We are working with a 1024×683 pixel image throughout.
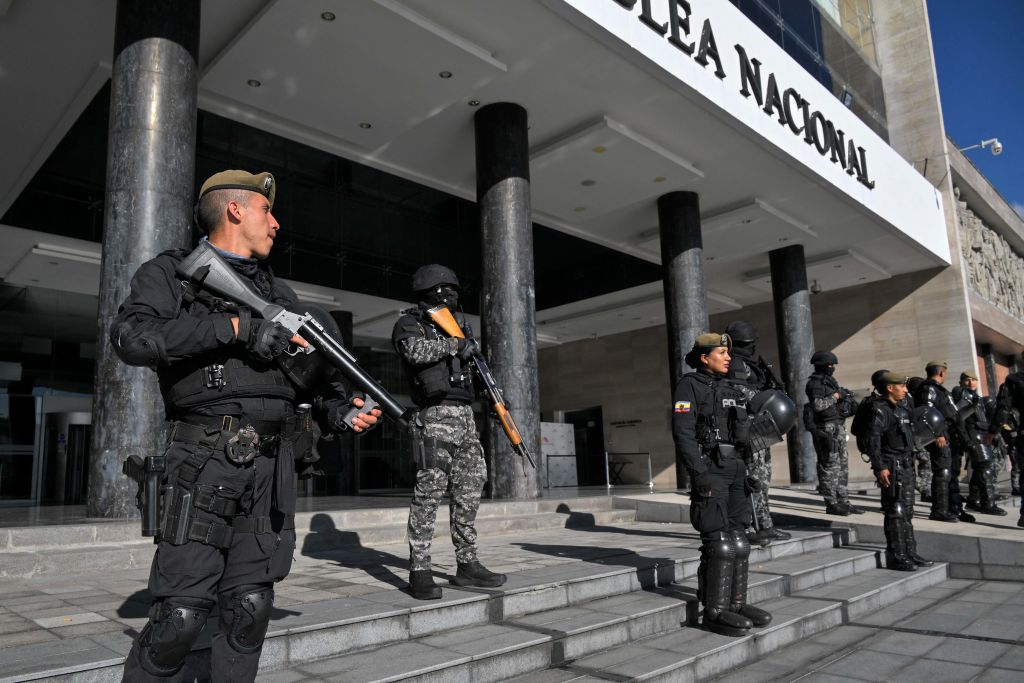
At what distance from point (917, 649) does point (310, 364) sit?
4228 millimetres

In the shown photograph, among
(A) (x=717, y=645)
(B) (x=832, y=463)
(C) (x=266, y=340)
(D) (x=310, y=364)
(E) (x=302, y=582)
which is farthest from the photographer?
(B) (x=832, y=463)

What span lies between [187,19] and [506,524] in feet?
21.0

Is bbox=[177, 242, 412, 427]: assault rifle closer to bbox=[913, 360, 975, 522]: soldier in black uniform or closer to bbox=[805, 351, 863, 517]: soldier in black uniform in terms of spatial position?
bbox=[913, 360, 975, 522]: soldier in black uniform

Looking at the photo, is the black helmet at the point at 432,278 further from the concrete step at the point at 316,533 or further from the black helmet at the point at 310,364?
the concrete step at the point at 316,533

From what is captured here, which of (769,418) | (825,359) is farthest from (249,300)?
(825,359)

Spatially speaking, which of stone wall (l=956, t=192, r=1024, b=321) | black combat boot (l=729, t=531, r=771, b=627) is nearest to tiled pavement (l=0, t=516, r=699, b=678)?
black combat boot (l=729, t=531, r=771, b=627)

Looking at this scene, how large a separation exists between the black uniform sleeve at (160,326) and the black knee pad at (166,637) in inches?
28.0

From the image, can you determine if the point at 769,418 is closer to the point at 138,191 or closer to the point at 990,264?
the point at 138,191

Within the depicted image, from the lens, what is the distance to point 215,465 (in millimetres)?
2131

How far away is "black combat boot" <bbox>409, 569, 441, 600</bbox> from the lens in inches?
161

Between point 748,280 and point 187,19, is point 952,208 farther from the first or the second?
Result: point 187,19

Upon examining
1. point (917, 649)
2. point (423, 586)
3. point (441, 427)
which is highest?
point (441, 427)

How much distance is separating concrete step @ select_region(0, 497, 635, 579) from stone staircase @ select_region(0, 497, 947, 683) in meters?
0.02

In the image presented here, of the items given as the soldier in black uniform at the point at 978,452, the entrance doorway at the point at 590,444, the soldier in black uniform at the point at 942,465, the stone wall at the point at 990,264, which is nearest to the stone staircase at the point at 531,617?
the soldier in black uniform at the point at 942,465
